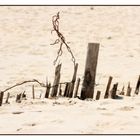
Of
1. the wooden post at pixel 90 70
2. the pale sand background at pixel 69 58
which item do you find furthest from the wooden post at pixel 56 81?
the wooden post at pixel 90 70

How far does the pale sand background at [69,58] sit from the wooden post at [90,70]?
26 cm

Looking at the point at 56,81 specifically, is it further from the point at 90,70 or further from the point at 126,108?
the point at 126,108

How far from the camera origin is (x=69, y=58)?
36.9ft

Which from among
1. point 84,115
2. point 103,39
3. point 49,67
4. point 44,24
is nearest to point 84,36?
point 103,39

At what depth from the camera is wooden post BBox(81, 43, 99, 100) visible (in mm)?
7305

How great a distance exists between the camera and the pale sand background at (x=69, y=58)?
20.3 feet

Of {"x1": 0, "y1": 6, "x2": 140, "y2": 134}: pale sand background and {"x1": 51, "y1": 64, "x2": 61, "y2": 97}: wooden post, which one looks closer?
{"x1": 0, "y1": 6, "x2": 140, "y2": 134}: pale sand background

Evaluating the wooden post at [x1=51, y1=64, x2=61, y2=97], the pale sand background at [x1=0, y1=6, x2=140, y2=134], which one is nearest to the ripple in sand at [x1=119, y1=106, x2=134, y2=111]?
the pale sand background at [x1=0, y1=6, x2=140, y2=134]

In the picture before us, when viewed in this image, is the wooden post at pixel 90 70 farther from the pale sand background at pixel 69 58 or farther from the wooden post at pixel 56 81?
the wooden post at pixel 56 81

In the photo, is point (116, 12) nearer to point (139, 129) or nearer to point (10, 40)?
point (10, 40)

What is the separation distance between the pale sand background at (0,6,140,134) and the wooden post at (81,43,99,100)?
10.4 inches

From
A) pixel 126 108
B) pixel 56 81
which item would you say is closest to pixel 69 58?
pixel 56 81

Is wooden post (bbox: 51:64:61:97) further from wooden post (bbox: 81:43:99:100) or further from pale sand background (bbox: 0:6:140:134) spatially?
wooden post (bbox: 81:43:99:100)

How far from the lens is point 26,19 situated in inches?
572
